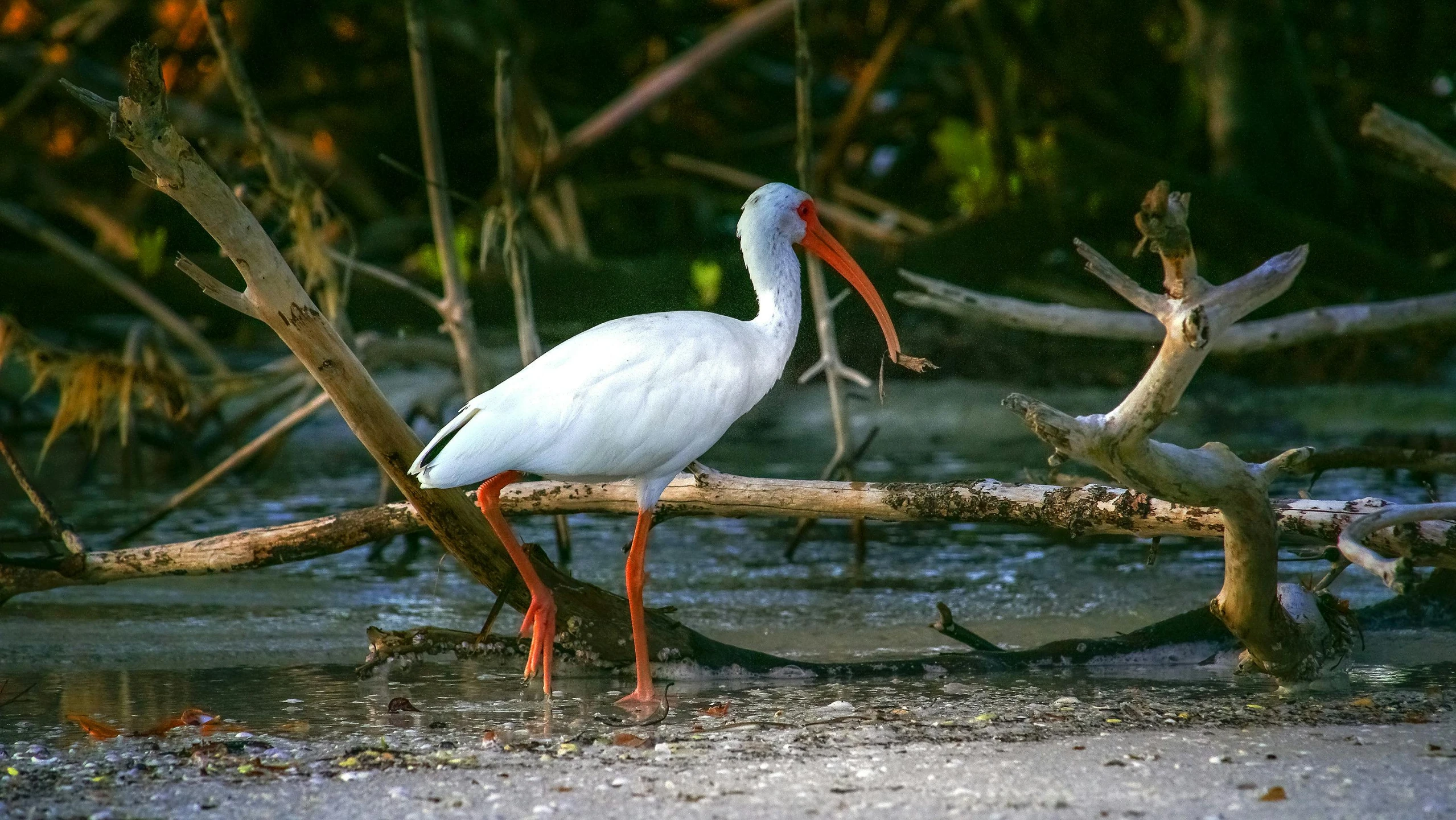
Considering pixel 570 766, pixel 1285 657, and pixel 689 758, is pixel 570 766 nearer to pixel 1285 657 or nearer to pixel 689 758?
pixel 689 758

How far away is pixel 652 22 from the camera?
14.1 metres

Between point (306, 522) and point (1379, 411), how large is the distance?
7923 millimetres

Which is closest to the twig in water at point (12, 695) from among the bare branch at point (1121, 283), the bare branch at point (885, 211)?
the bare branch at point (1121, 283)

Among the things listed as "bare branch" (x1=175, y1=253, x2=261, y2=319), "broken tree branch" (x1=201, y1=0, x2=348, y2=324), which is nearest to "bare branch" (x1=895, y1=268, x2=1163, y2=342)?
"broken tree branch" (x1=201, y1=0, x2=348, y2=324)

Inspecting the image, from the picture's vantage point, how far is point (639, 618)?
4.43 metres

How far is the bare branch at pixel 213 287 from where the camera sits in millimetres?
3742

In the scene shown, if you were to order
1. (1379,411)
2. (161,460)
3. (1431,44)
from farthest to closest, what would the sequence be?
(1431,44) → (1379,411) → (161,460)

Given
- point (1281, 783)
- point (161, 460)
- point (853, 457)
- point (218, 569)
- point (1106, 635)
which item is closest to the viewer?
point (1281, 783)

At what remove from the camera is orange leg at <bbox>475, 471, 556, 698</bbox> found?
14.2 feet

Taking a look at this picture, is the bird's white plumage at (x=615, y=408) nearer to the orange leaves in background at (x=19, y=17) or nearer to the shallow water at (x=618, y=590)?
the shallow water at (x=618, y=590)

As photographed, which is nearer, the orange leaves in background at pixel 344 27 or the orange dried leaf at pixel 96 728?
the orange dried leaf at pixel 96 728

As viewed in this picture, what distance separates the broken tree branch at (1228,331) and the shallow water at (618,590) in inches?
37.0

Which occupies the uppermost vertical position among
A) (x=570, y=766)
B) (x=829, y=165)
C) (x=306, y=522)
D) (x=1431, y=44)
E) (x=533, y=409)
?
(x=1431, y=44)

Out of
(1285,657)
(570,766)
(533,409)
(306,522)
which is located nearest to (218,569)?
(306,522)
